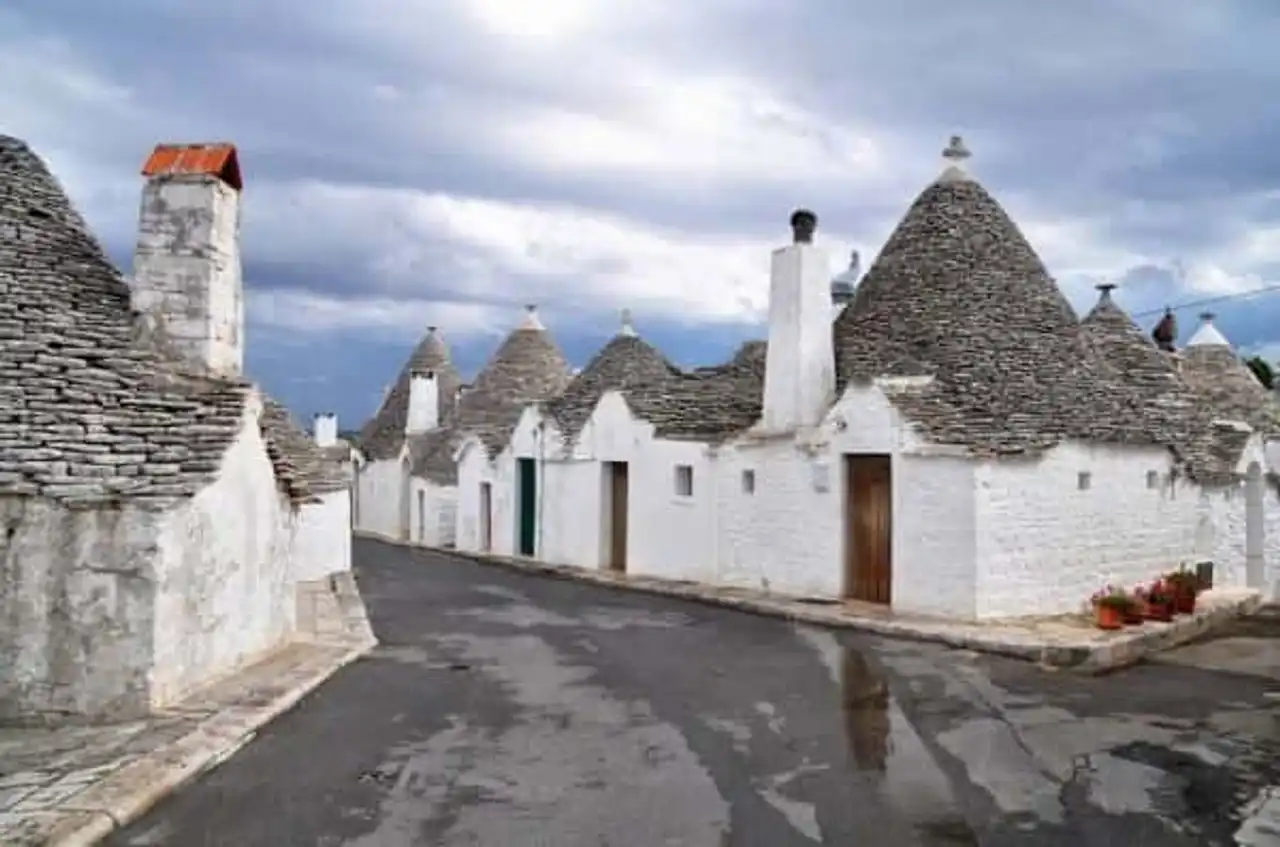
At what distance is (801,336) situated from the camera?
58.2 ft

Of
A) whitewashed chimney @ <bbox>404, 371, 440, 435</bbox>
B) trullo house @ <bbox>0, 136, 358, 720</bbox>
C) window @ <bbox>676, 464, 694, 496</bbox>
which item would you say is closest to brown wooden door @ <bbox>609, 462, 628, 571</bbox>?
window @ <bbox>676, 464, 694, 496</bbox>

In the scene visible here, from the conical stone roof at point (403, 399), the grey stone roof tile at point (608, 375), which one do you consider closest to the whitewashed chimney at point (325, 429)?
the conical stone roof at point (403, 399)

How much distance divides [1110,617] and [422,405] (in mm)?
26673

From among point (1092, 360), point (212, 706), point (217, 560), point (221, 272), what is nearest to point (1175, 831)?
point (212, 706)

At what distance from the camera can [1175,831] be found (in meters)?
6.42

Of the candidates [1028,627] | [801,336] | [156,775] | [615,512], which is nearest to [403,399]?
[615,512]

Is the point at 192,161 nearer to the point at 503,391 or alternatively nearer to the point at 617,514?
the point at 617,514

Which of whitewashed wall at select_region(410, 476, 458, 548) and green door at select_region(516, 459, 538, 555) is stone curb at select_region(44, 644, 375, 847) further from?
whitewashed wall at select_region(410, 476, 458, 548)

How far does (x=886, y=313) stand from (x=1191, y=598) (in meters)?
5.94

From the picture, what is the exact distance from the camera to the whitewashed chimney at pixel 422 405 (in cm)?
3681

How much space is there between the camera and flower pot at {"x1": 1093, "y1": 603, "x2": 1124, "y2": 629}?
542 inches

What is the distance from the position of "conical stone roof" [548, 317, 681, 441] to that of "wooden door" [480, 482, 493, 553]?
434 centimetres

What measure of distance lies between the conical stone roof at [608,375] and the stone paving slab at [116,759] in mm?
14910

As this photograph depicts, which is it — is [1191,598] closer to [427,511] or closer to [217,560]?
[217,560]
